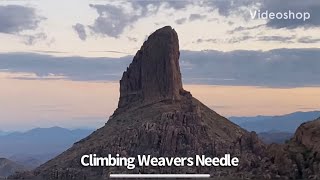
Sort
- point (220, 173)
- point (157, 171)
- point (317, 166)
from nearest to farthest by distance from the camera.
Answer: point (317, 166), point (220, 173), point (157, 171)

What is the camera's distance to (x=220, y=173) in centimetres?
14238

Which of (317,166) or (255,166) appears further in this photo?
(255,166)

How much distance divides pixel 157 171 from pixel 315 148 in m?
54.8

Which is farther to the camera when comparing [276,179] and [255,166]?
[255,166]

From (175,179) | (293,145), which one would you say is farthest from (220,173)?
(175,179)

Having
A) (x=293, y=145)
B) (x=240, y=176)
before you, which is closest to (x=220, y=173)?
(x=240, y=176)

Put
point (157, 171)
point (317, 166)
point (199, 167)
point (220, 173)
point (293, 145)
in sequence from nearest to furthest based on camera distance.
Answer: point (317, 166), point (293, 145), point (220, 173), point (157, 171), point (199, 167)

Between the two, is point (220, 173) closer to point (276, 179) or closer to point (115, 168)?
point (276, 179)

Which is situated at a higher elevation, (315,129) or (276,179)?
(315,129)

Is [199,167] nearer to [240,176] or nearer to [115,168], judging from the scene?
[115,168]

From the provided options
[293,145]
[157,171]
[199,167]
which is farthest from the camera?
[199,167]

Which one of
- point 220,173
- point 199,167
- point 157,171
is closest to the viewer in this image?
point 220,173

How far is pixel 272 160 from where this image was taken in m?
127

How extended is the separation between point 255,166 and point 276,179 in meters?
10.9
